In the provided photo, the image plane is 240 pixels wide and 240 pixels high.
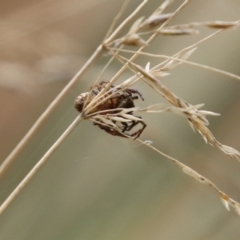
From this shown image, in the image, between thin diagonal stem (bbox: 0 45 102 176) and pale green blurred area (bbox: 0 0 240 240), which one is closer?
thin diagonal stem (bbox: 0 45 102 176)

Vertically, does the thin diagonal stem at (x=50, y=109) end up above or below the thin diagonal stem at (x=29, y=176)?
above

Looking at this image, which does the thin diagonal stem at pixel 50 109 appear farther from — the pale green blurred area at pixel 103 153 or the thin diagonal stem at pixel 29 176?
the pale green blurred area at pixel 103 153

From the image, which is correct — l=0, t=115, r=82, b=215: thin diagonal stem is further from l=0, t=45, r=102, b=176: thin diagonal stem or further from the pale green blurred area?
the pale green blurred area

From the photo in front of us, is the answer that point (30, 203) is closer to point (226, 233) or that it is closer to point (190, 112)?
point (226, 233)

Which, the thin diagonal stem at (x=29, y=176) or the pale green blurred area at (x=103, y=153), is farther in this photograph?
A: the pale green blurred area at (x=103, y=153)

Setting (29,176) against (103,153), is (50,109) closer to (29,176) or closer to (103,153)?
(29,176)

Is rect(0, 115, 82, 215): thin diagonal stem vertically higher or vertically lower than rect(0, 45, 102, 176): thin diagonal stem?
lower

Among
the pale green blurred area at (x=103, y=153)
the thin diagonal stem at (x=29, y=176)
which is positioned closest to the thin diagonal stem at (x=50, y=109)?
the thin diagonal stem at (x=29, y=176)

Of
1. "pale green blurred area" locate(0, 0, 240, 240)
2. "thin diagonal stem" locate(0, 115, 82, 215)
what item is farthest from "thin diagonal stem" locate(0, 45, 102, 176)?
"pale green blurred area" locate(0, 0, 240, 240)
